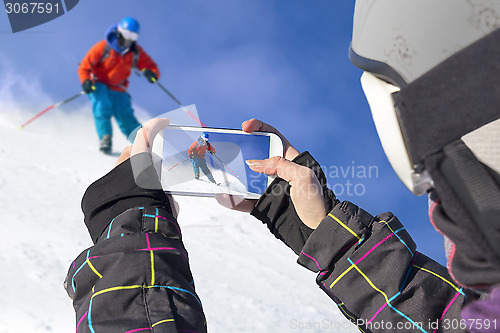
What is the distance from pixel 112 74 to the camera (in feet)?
21.3

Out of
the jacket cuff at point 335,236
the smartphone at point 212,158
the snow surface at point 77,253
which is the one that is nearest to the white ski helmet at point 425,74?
the jacket cuff at point 335,236

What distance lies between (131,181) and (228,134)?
17.0 inches

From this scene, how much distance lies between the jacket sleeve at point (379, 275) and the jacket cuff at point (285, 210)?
0.37ft

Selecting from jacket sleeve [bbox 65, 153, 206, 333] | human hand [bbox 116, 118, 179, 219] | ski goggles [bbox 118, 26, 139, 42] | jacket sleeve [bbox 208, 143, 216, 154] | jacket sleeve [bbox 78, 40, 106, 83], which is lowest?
jacket sleeve [bbox 78, 40, 106, 83]

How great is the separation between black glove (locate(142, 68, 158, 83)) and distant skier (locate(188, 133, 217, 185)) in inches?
233

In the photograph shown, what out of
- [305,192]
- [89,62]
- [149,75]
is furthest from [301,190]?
[149,75]

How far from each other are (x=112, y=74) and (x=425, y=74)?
6.56m

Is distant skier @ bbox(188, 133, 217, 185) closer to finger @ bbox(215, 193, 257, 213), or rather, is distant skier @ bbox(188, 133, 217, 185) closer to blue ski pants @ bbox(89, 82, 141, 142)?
finger @ bbox(215, 193, 257, 213)

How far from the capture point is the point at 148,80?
23.0ft

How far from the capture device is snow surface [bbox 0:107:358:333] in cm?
243

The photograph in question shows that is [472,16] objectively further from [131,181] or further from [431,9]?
[131,181]

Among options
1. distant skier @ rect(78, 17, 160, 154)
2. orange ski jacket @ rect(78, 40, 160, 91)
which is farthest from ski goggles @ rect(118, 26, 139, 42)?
orange ski jacket @ rect(78, 40, 160, 91)

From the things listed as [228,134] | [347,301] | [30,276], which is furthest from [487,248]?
[30,276]

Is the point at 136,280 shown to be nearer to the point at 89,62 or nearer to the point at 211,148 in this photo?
the point at 211,148
